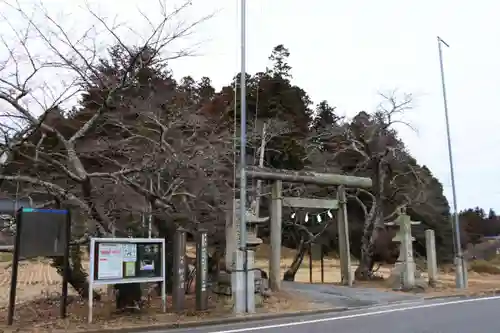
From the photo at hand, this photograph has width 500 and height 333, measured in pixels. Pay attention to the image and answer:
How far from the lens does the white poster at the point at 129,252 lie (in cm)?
1155

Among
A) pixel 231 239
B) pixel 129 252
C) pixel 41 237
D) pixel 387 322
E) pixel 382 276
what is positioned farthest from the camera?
pixel 382 276

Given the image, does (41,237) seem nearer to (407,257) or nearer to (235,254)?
(235,254)

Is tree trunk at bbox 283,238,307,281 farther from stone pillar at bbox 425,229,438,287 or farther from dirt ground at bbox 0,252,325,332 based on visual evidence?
dirt ground at bbox 0,252,325,332

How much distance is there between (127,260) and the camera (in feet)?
38.0

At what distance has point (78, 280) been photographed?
1487cm

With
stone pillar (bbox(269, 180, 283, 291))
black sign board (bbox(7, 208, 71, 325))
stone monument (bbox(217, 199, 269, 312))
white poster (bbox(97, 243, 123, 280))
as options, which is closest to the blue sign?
black sign board (bbox(7, 208, 71, 325))

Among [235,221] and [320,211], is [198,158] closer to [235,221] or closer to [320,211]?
[235,221]

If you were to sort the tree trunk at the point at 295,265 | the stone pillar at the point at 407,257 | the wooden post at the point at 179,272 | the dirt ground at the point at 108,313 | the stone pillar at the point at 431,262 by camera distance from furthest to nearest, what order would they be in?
the tree trunk at the point at 295,265 → the stone pillar at the point at 431,262 → the stone pillar at the point at 407,257 → the wooden post at the point at 179,272 → the dirt ground at the point at 108,313

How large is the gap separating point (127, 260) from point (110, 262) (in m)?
0.48

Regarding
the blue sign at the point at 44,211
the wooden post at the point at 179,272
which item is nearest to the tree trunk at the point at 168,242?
the wooden post at the point at 179,272

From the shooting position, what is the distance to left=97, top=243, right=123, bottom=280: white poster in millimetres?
11008

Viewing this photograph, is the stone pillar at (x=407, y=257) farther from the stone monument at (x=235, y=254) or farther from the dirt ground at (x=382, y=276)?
the stone monument at (x=235, y=254)

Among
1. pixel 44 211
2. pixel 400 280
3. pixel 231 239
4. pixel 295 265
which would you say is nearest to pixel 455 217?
pixel 400 280

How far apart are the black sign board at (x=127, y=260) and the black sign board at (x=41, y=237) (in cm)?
78
